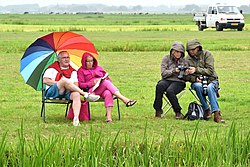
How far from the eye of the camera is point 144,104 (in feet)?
34.8

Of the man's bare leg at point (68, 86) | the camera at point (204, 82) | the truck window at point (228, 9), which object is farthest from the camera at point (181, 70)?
the truck window at point (228, 9)

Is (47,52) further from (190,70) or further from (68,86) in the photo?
(190,70)

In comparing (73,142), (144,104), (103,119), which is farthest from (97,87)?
(73,142)

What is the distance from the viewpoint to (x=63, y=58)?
29.0 ft

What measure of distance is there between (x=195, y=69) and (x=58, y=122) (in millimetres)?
1885

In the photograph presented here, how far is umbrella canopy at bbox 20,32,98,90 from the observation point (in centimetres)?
911

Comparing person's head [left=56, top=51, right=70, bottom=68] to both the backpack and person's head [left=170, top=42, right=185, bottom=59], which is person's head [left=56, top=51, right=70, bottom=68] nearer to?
person's head [left=170, top=42, right=185, bottom=59]

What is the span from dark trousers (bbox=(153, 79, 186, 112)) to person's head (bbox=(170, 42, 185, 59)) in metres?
0.37

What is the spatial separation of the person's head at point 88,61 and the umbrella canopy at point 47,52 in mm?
470

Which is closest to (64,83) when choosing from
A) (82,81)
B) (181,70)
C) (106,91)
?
(82,81)

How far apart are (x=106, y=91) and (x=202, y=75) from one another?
1299mm

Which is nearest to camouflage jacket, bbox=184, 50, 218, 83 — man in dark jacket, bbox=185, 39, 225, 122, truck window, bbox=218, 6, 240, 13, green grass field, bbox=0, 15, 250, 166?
man in dark jacket, bbox=185, 39, 225, 122

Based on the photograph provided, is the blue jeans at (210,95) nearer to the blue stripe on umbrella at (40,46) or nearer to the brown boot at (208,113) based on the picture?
the brown boot at (208,113)

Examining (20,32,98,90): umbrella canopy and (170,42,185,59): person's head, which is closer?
(170,42,185,59): person's head
